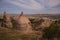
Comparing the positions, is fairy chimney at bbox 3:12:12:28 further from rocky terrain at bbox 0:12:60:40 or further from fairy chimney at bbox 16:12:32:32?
fairy chimney at bbox 16:12:32:32

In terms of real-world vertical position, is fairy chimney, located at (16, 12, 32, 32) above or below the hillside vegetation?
above

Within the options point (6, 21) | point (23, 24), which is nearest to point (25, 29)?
point (23, 24)

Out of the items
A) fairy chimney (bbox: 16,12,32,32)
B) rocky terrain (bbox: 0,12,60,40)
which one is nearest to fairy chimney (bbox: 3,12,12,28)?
rocky terrain (bbox: 0,12,60,40)

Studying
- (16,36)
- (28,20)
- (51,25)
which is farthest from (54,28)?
(16,36)

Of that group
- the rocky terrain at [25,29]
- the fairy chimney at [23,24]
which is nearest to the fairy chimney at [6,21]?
the rocky terrain at [25,29]

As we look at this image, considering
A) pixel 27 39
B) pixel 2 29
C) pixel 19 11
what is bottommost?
pixel 27 39

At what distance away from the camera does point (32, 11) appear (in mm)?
1764

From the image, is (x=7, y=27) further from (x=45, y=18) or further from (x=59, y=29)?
(x=59, y=29)

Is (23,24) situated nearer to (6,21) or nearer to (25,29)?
(25,29)

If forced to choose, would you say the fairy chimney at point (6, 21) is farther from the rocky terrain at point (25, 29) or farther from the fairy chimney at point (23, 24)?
the fairy chimney at point (23, 24)

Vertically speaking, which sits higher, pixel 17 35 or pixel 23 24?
pixel 23 24

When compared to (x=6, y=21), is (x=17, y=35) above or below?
below

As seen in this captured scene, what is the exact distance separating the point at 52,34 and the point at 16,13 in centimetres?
53

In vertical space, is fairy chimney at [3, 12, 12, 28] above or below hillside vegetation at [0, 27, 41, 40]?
above
